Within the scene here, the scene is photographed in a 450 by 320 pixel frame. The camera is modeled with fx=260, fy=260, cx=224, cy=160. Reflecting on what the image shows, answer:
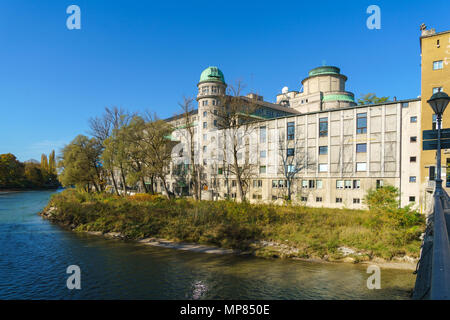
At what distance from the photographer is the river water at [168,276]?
14523 millimetres

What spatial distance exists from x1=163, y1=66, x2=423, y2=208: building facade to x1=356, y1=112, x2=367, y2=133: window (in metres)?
0.01

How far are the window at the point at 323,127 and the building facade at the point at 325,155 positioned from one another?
0.10 metres

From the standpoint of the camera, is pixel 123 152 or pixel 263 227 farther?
pixel 123 152

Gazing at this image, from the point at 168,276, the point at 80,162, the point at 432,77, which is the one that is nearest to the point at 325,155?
the point at 432,77

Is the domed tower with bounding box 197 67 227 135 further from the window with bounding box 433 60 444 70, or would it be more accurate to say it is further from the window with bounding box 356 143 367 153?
the window with bounding box 433 60 444 70

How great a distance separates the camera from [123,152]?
4681 centimetres

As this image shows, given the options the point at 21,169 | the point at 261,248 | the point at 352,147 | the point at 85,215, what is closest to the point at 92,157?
the point at 85,215

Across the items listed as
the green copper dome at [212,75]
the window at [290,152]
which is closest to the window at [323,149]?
the window at [290,152]

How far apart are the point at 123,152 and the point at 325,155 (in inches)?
1342

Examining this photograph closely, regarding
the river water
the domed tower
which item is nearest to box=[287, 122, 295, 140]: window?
the domed tower

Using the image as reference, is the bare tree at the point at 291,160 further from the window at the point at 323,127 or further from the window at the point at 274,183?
the window at the point at 323,127

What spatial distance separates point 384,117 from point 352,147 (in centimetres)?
532

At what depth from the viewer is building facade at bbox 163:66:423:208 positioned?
32406mm

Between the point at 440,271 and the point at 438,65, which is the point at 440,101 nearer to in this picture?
the point at 440,271
